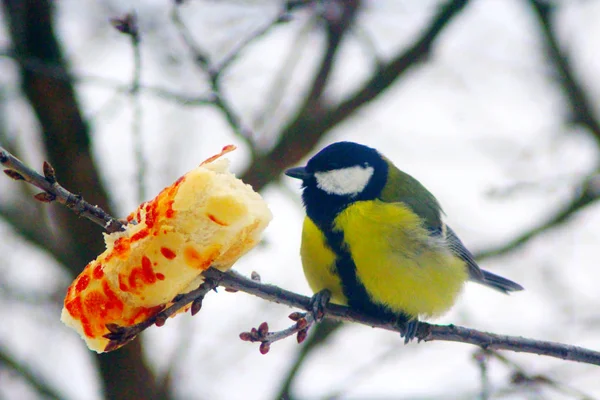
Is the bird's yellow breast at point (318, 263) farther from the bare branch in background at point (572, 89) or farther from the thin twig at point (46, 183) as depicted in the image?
the bare branch in background at point (572, 89)

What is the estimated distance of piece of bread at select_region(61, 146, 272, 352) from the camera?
6.24 feet

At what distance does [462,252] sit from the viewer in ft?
11.2

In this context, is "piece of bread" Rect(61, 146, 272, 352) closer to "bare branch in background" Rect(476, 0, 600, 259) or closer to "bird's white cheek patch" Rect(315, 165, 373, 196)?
"bird's white cheek patch" Rect(315, 165, 373, 196)

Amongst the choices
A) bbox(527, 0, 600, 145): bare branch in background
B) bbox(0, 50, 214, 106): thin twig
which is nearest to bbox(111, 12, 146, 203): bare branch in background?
bbox(0, 50, 214, 106): thin twig

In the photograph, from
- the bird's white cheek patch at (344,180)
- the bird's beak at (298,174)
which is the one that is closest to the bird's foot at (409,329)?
the bird's white cheek patch at (344,180)

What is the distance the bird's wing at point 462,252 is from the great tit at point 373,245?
2 centimetres

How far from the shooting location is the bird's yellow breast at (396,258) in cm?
274

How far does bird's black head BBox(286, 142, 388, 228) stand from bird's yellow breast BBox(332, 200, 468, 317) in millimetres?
80

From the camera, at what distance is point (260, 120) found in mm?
4402

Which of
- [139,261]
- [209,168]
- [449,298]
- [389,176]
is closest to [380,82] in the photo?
[389,176]

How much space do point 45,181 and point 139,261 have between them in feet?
1.21

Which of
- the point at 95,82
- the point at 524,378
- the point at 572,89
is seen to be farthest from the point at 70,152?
the point at 572,89

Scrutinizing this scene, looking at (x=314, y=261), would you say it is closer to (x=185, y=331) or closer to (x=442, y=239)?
(x=442, y=239)

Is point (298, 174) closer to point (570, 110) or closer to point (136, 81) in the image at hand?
point (136, 81)
